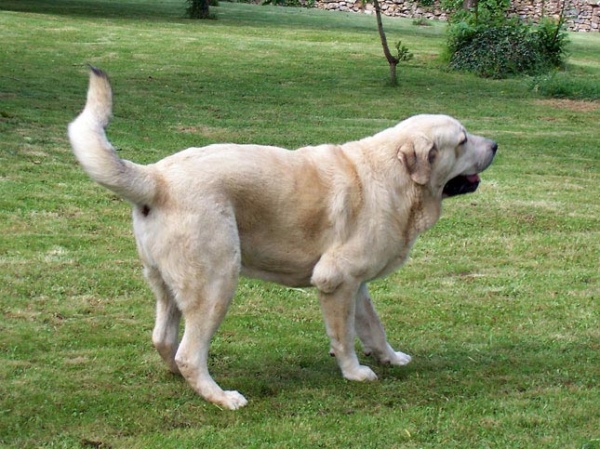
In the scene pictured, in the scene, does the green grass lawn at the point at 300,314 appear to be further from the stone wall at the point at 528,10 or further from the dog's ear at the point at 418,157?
the stone wall at the point at 528,10

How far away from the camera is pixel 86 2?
123 feet

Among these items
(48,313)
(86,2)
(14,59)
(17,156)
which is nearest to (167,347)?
(48,313)

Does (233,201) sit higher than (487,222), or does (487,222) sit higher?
(233,201)

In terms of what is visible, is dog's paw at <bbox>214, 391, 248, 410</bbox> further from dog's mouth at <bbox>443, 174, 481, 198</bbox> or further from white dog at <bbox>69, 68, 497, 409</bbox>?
dog's mouth at <bbox>443, 174, 481, 198</bbox>

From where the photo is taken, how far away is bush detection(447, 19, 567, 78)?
2364cm

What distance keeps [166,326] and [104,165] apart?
1112mm

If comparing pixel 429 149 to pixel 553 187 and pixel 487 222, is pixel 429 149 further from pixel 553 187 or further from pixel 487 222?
pixel 553 187

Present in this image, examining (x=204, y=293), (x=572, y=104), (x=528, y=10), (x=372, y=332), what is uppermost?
(x=204, y=293)

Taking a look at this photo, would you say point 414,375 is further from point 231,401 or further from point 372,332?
point 231,401

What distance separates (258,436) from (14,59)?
718 inches

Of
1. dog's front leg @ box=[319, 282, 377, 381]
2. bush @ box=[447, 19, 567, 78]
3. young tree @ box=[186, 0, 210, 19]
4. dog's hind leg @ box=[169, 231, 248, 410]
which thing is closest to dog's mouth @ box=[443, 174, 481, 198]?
dog's front leg @ box=[319, 282, 377, 381]

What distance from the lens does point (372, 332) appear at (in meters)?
6.41

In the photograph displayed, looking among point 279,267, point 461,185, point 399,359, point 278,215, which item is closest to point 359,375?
point 399,359

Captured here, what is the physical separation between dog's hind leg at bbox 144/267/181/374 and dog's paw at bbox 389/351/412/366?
1.37 meters
